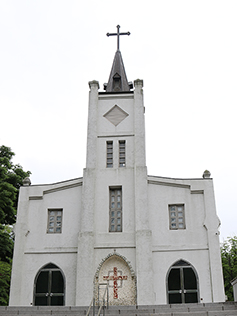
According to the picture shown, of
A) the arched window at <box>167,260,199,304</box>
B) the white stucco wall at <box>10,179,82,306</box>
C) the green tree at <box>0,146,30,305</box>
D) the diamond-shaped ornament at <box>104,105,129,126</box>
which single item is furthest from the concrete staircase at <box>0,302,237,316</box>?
the diamond-shaped ornament at <box>104,105,129,126</box>

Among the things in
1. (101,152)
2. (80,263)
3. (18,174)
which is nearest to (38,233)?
(80,263)

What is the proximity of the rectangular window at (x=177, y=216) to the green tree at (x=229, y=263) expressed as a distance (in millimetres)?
14637

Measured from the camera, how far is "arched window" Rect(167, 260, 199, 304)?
57.9ft

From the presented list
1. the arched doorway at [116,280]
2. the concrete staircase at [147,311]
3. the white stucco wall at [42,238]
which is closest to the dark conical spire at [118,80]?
the white stucco wall at [42,238]

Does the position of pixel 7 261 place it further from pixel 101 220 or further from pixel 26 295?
pixel 101 220

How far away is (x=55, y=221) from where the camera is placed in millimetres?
19578

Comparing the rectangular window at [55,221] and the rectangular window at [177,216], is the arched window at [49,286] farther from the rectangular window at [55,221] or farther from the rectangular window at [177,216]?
the rectangular window at [177,216]

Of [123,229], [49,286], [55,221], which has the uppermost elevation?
[55,221]

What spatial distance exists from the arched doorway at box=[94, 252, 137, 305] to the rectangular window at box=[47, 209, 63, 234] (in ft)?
9.25

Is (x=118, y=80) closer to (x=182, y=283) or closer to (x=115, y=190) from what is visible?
(x=115, y=190)

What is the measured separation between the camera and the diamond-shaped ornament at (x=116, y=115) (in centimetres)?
2111

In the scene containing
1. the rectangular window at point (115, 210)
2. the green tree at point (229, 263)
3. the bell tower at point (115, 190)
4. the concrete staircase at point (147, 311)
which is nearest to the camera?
the concrete staircase at point (147, 311)

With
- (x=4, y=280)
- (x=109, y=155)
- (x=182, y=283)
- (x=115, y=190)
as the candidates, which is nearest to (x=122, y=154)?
(x=109, y=155)

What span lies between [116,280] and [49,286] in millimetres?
3051
